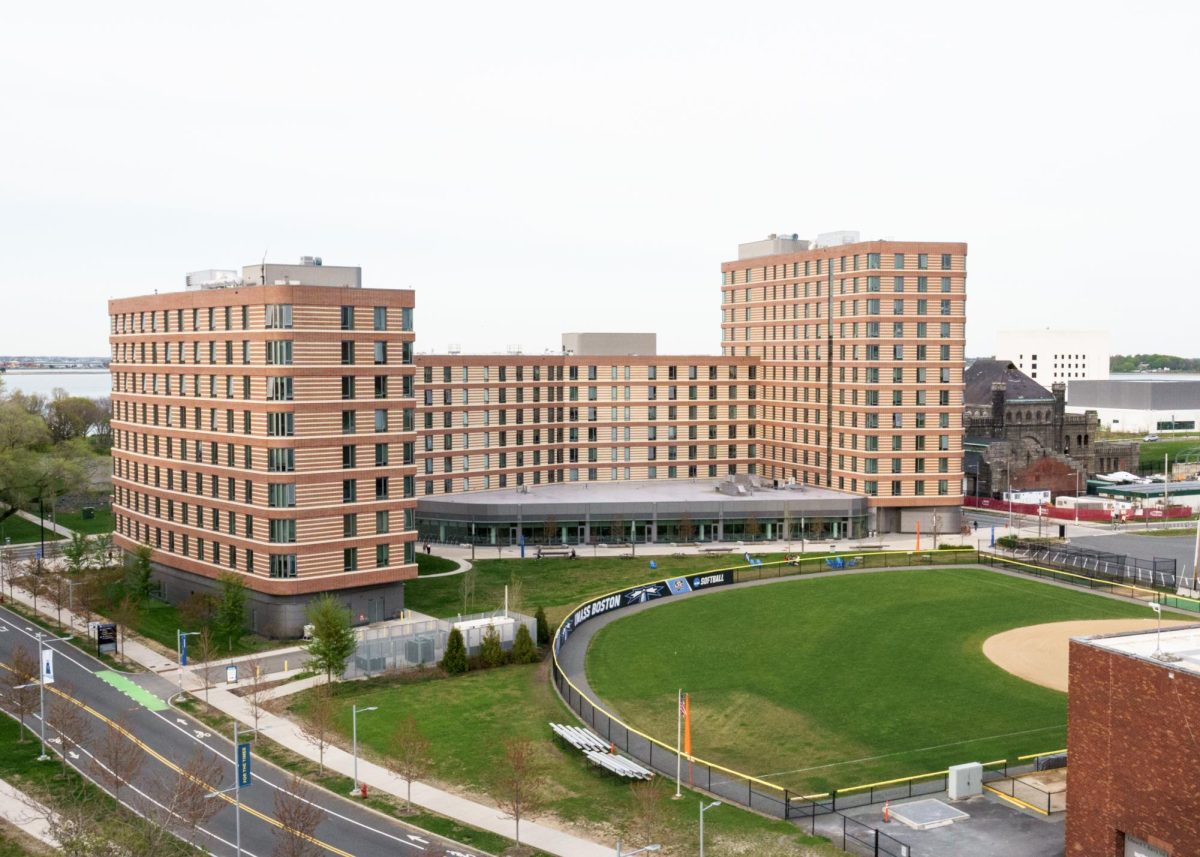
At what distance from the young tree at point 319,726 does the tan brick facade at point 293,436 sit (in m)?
18.8

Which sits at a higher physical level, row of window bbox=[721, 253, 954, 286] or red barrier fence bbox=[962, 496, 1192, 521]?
row of window bbox=[721, 253, 954, 286]

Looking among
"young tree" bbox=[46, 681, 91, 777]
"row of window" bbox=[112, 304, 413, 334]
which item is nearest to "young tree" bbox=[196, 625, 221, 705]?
"young tree" bbox=[46, 681, 91, 777]

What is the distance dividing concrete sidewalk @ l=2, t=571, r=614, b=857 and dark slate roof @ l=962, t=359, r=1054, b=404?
353 feet

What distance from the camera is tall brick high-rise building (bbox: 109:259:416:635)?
7262 centimetres

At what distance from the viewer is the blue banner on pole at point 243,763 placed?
43.1 meters

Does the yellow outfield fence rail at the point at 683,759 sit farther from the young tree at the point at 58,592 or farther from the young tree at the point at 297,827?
the young tree at the point at 58,592

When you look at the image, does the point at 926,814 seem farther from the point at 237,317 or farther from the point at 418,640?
the point at 237,317

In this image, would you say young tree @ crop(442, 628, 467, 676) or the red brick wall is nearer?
the red brick wall

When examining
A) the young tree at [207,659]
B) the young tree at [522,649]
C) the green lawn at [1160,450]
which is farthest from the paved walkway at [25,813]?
the green lawn at [1160,450]

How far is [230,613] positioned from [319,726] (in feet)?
69.6

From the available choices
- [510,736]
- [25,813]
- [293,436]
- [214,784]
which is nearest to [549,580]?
[293,436]

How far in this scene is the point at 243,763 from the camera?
43.3m

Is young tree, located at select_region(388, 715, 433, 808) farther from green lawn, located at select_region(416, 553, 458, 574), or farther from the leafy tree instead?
green lawn, located at select_region(416, 553, 458, 574)

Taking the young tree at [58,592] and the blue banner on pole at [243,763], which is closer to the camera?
the blue banner on pole at [243,763]
